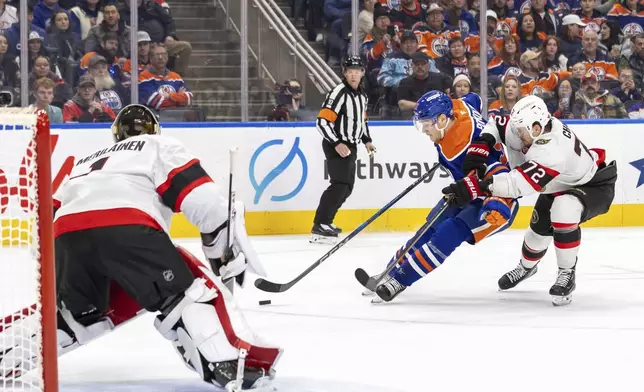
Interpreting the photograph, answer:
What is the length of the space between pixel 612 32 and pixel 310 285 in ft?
13.8

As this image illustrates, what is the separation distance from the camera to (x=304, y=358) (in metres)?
3.61

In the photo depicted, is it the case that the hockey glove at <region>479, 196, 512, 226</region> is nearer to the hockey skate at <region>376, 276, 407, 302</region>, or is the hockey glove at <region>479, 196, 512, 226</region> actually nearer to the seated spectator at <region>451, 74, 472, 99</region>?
the hockey skate at <region>376, 276, 407, 302</region>

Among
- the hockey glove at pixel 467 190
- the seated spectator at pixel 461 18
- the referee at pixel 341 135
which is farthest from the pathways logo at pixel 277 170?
the hockey glove at pixel 467 190

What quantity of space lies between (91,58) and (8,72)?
56cm

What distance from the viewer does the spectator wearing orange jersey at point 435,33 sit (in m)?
7.89

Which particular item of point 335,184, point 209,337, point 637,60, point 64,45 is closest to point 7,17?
point 64,45

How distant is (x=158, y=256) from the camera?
2898 millimetres

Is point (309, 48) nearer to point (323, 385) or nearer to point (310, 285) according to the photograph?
point (310, 285)

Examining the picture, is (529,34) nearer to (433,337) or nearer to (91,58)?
(91,58)

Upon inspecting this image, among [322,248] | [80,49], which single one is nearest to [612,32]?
[322,248]

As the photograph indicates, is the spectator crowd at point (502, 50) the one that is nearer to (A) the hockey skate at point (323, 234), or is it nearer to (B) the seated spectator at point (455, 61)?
(B) the seated spectator at point (455, 61)

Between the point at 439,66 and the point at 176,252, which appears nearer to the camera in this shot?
the point at 176,252

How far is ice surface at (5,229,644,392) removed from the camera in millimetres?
3250

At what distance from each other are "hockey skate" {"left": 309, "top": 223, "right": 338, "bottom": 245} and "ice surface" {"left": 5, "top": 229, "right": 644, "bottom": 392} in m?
0.82
